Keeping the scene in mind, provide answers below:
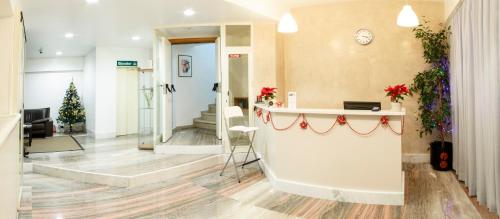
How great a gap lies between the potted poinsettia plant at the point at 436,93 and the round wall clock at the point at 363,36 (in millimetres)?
715

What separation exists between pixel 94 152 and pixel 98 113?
8.79 ft

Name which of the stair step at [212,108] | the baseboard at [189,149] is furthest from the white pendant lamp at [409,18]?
the stair step at [212,108]

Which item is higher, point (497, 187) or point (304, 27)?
point (304, 27)

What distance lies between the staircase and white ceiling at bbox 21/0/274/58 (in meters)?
2.41

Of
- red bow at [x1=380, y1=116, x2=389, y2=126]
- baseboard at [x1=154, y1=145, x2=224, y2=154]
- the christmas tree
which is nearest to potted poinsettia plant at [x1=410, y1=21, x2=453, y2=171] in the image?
red bow at [x1=380, y1=116, x2=389, y2=126]

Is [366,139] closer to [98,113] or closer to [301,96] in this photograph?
[301,96]

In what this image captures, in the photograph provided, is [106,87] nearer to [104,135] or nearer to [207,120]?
[104,135]

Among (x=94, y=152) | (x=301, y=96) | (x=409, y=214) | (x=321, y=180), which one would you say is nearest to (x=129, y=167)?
(x=94, y=152)

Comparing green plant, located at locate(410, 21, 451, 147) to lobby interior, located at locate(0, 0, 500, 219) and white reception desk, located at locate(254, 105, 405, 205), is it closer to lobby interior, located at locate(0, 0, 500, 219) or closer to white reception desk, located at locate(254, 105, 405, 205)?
lobby interior, located at locate(0, 0, 500, 219)

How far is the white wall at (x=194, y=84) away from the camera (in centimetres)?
816

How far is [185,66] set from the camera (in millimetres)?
8320

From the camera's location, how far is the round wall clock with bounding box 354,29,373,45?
540 centimetres

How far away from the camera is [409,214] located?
298 centimetres

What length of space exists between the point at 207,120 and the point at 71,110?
414cm
